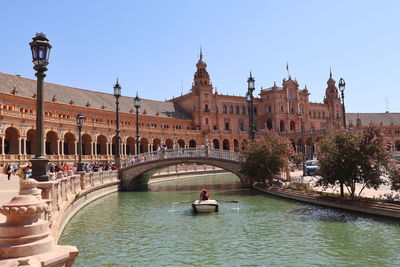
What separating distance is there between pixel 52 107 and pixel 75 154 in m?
9.19

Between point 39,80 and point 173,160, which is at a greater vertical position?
point 39,80

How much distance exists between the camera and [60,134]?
186 feet

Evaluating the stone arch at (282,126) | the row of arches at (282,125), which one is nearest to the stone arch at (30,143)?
the row of arches at (282,125)

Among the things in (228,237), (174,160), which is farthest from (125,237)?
(174,160)

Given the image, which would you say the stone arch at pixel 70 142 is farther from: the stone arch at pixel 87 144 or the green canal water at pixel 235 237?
the green canal water at pixel 235 237

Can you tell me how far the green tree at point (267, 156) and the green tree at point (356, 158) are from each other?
8.61 m

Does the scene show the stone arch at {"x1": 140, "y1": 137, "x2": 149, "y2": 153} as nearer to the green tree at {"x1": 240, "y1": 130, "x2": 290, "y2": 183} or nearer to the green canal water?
the green tree at {"x1": 240, "y1": 130, "x2": 290, "y2": 183}

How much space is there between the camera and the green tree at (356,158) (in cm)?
1969

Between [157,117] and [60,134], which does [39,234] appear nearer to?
Result: [60,134]

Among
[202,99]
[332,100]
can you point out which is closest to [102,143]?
[202,99]

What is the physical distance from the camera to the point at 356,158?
1989 cm

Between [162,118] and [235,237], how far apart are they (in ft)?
225

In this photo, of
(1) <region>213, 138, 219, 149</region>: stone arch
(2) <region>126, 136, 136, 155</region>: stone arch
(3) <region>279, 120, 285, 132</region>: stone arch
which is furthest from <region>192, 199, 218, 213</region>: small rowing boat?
(3) <region>279, 120, 285, 132</region>: stone arch

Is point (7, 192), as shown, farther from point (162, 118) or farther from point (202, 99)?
point (202, 99)
